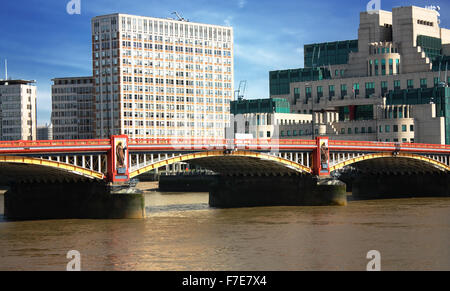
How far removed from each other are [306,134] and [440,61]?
26420mm

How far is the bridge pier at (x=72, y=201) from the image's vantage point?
68.5m

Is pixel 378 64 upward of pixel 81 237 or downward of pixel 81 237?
upward

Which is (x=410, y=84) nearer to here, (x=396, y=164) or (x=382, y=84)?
(x=382, y=84)

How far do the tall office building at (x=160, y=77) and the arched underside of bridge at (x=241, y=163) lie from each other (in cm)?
7813

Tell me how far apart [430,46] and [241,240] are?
103929mm

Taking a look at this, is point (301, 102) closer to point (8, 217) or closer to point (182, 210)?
point (182, 210)

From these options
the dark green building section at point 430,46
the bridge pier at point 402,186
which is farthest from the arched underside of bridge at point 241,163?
the dark green building section at point 430,46

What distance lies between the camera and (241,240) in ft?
178

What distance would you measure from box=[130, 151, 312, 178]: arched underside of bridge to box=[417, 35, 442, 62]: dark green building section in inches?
2720

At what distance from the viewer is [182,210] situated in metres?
80.6

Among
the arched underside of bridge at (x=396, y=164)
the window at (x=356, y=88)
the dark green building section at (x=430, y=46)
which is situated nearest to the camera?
the arched underside of bridge at (x=396, y=164)

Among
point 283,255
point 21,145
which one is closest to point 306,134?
point 21,145
